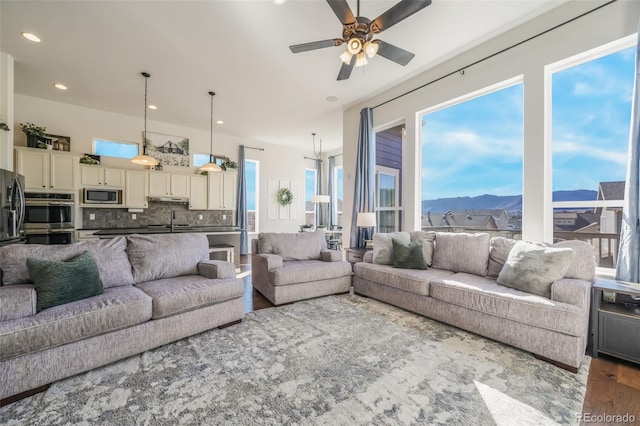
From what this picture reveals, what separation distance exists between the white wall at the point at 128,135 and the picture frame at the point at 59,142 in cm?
7

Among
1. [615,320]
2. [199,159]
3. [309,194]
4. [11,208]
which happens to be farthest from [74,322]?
[309,194]

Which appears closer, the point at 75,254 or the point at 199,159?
the point at 75,254

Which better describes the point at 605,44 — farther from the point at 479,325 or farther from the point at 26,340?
the point at 26,340

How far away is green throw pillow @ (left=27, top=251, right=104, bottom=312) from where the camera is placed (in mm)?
1925

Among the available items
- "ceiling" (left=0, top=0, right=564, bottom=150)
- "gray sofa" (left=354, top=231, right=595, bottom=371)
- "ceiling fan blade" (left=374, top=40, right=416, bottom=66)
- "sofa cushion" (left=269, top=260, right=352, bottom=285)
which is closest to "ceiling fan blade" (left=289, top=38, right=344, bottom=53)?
"ceiling fan blade" (left=374, top=40, right=416, bottom=66)

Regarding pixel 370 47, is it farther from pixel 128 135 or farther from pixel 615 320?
pixel 128 135

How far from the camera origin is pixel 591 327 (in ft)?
7.10

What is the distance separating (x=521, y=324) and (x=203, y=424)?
95.7 inches

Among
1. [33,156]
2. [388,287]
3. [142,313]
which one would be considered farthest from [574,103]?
[33,156]

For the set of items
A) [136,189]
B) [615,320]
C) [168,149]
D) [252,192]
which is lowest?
[615,320]

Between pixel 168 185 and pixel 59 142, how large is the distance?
193cm

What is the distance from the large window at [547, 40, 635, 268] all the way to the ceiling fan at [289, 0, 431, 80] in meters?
1.86

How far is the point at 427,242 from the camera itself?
11.6ft

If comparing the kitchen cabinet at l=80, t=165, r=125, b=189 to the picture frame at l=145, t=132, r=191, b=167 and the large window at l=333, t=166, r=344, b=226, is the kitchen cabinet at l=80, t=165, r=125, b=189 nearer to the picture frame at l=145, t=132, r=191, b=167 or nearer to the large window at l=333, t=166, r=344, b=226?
the picture frame at l=145, t=132, r=191, b=167
